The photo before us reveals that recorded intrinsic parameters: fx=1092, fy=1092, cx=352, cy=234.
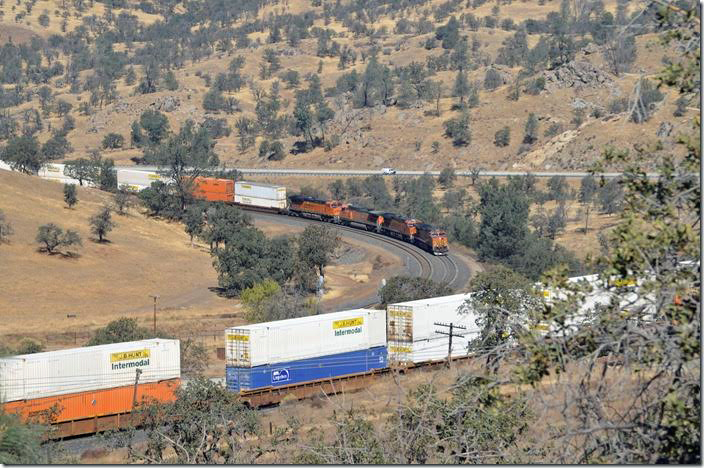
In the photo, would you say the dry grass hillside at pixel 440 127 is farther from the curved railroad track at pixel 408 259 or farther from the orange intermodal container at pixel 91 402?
the orange intermodal container at pixel 91 402

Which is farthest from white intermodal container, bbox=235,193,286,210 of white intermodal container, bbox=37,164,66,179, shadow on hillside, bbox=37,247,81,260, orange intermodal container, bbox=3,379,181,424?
orange intermodal container, bbox=3,379,181,424

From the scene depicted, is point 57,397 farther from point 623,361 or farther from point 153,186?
point 153,186

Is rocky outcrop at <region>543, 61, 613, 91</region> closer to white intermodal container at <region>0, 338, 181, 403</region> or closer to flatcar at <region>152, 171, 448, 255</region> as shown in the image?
flatcar at <region>152, 171, 448, 255</region>

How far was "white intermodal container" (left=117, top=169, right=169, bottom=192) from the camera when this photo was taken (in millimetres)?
113125

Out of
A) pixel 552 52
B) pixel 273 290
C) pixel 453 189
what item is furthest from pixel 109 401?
pixel 552 52

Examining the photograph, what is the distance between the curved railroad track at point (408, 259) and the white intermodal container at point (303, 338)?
2141 cm

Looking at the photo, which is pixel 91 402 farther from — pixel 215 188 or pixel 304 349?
pixel 215 188

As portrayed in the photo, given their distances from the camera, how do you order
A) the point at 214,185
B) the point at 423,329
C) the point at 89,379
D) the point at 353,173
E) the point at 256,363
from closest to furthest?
the point at 89,379
the point at 256,363
the point at 423,329
the point at 214,185
the point at 353,173

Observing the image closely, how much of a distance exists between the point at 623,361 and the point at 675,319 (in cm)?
70

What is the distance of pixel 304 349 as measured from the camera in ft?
154

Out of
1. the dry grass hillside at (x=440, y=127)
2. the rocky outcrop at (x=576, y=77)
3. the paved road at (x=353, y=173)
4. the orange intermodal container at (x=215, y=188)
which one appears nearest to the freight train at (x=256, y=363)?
the orange intermodal container at (x=215, y=188)

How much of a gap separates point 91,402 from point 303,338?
32.3 feet

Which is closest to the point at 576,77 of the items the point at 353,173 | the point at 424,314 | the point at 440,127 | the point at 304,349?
the point at 440,127

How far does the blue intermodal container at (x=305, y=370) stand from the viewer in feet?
148
